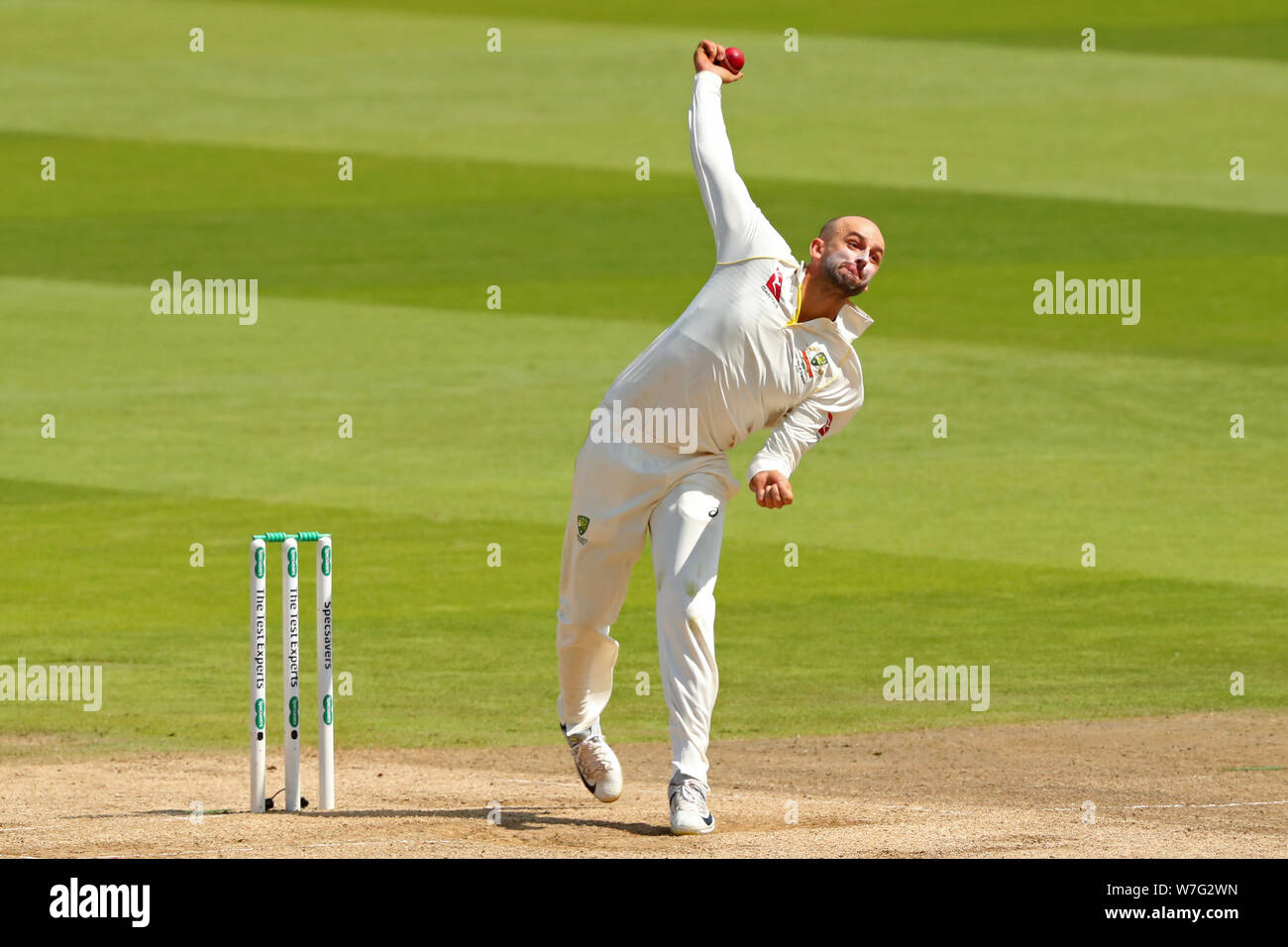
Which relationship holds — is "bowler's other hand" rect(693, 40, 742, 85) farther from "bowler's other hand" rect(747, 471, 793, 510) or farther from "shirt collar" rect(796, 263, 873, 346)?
"bowler's other hand" rect(747, 471, 793, 510)

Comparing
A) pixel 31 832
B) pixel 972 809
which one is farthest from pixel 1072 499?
pixel 31 832

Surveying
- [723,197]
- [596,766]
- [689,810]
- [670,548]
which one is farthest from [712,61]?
[689,810]

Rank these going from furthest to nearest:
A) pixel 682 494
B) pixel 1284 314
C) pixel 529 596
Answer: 1. pixel 1284 314
2. pixel 529 596
3. pixel 682 494

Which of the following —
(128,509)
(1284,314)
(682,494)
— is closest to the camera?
(682,494)

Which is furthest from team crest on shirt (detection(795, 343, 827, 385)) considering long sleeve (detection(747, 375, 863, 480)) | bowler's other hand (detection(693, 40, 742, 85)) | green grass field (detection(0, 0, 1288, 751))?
green grass field (detection(0, 0, 1288, 751))

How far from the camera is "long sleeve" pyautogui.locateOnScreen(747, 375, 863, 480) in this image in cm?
912

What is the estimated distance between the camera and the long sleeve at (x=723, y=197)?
935cm

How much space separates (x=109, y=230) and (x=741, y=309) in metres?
23.2

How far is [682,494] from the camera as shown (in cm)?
912

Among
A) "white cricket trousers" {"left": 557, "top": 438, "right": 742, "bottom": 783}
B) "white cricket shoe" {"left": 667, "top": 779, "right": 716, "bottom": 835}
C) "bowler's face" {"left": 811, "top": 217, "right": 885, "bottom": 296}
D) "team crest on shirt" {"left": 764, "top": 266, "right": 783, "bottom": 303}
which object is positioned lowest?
"white cricket shoe" {"left": 667, "top": 779, "right": 716, "bottom": 835}

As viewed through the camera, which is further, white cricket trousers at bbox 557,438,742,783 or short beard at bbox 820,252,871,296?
short beard at bbox 820,252,871,296

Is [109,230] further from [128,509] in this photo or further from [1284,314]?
[1284,314]

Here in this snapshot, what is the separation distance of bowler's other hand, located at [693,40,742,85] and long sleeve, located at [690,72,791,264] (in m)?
0.21

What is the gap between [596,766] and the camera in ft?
32.2
